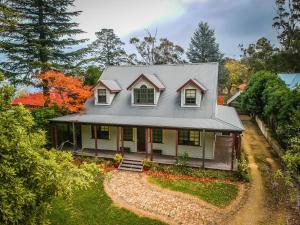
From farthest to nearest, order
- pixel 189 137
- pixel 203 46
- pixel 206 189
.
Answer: pixel 203 46, pixel 189 137, pixel 206 189

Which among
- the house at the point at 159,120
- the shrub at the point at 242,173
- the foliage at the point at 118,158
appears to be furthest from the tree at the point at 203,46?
the shrub at the point at 242,173

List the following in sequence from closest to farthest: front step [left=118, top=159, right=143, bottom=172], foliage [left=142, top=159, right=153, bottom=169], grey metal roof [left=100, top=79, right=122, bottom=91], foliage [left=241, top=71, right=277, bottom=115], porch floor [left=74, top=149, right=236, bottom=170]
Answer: porch floor [left=74, top=149, right=236, bottom=170], foliage [left=142, top=159, right=153, bottom=169], front step [left=118, top=159, right=143, bottom=172], grey metal roof [left=100, top=79, right=122, bottom=91], foliage [left=241, top=71, right=277, bottom=115]

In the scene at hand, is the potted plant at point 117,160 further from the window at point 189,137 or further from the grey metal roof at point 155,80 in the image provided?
the grey metal roof at point 155,80

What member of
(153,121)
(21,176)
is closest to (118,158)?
(153,121)

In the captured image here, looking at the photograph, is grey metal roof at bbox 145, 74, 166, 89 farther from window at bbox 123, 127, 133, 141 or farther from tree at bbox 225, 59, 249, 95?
tree at bbox 225, 59, 249, 95

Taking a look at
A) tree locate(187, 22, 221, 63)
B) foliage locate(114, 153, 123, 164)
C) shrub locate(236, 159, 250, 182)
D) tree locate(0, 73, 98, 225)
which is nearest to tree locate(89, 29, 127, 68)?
tree locate(187, 22, 221, 63)

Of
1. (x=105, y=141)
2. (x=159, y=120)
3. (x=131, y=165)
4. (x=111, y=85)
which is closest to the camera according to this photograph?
(x=131, y=165)

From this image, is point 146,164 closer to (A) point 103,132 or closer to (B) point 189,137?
(B) point 189,137
